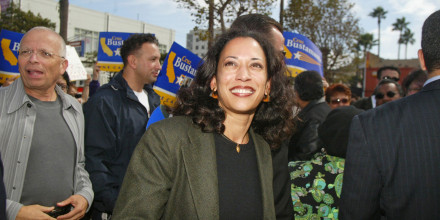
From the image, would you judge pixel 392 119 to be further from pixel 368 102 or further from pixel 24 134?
pixel 368 102

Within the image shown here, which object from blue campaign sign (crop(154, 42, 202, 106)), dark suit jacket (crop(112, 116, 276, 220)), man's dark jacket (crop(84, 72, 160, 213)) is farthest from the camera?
blue campaign sign (crop(154, 42, 202, 106))

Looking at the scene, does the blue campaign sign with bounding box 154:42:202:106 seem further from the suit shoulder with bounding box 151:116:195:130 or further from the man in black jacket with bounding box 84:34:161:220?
the suit shoulder with bounding box 151:116:195:130

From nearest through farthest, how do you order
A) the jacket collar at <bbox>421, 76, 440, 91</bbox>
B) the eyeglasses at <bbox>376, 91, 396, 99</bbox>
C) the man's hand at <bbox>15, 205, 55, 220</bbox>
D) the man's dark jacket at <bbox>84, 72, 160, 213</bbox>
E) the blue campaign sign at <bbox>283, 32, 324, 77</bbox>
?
the jacket collar at <bbox>421, 76, 440, 91</bbox>
the man's hand at <bbox>15, 205, 55, 220</bbox>
the man's dark jacket at <bbox>84, 72, 160, 213</bbox>
the blue campaign sign at <bbox>283, 32, 324, 77</bbox>
the eyeglasses at <bbox>376, 91, 396, 99</bbox>

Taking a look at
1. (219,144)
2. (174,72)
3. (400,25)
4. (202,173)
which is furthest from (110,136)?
(400,25)

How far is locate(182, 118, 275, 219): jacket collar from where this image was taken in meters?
1.74

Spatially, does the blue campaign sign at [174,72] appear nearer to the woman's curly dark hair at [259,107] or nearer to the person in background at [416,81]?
the woman's curly dark hair at [259,107]

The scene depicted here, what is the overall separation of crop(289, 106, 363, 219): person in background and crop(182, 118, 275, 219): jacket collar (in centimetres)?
61

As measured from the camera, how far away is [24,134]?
8.32 ft

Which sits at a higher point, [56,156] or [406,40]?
Result: [406,40]

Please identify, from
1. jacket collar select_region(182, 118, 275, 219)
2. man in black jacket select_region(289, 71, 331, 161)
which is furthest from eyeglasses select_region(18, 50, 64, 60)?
man in black jacket select_region(289, 71, 331, 161)

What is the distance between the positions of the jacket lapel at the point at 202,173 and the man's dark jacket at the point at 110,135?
1463 mm

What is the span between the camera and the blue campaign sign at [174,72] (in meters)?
3.18

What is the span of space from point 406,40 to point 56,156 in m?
100

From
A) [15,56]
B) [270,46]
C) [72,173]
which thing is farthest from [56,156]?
[15,56]
